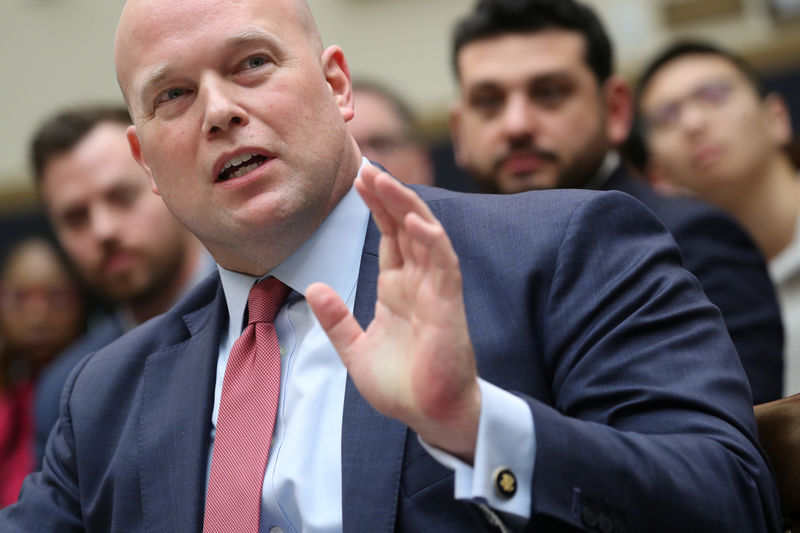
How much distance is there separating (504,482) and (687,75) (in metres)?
2.50

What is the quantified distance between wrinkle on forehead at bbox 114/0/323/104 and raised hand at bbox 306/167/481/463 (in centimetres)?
56

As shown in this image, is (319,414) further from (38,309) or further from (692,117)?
(38,309)

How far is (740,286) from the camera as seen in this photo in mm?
2514

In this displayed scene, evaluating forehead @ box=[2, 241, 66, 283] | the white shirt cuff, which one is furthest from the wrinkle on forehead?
forehead @ box=[2, 241, 66, 283]

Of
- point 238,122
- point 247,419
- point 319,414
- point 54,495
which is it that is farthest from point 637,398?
point 54,495

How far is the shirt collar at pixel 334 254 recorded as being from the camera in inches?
65.1

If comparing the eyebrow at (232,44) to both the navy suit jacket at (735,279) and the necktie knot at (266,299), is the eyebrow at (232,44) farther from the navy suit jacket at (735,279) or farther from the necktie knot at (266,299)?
the navy suit jacket at (735,279)

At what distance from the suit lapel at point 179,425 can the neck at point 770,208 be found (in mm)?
2043

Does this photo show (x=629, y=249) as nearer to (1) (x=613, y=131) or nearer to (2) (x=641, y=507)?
(2) (x=641, y=507)

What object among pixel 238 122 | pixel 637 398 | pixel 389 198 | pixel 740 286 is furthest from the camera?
pixel 740 286

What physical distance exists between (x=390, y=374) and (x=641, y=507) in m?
0.33

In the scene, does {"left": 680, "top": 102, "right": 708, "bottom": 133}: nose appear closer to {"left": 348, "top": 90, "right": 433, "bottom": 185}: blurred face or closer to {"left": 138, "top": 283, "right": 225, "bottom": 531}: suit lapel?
{"left": 348, "top": 90, "right": 433, "bottom": 185}: blurred face

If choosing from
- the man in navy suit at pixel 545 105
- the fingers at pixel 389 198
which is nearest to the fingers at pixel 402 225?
the fingers at pixel 389 198

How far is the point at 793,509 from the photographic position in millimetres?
1477
